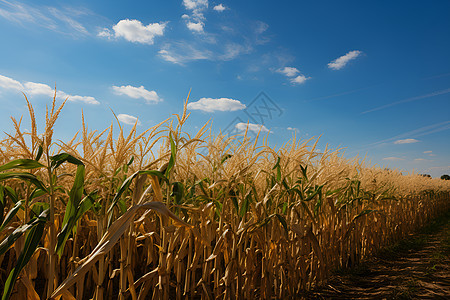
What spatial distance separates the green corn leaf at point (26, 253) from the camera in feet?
4.04

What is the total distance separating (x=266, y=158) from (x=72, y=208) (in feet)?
7.73

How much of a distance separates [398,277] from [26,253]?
520 cm

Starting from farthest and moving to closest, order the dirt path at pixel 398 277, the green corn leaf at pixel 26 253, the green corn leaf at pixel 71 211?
the dirt path at pixel 398 277 → the green corn leaf at pixel 71 211 → the green corn leaf at pixel 26 253

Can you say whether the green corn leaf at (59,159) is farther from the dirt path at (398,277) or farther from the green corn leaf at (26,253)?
the dirt path at (398,277)

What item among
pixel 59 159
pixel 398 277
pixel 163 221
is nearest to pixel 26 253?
pixel 59 159

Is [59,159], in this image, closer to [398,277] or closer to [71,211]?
[71,211]

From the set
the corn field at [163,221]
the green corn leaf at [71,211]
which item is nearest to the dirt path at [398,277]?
the corn field at [163,221]

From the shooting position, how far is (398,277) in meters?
4.62

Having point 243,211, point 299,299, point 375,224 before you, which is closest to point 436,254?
point 375,224

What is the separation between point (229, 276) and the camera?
8.09 feet

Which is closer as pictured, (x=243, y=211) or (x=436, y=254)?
(x=243, y=211)

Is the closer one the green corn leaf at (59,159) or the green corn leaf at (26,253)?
the green corn leaf at (26,253)

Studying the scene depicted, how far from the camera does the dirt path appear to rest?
383cm

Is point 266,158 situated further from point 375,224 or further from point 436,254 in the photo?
point 436,254
